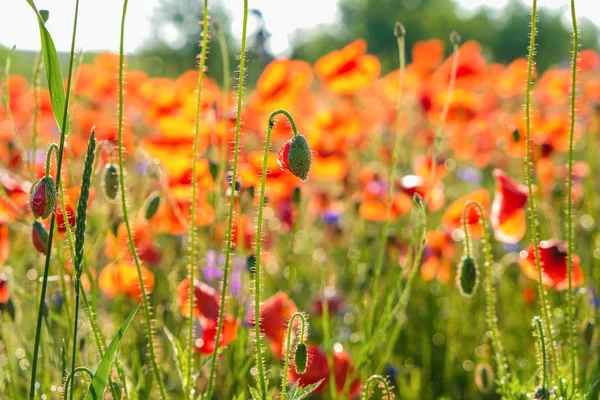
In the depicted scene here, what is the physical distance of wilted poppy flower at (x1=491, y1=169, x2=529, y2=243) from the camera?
2182 millimetres

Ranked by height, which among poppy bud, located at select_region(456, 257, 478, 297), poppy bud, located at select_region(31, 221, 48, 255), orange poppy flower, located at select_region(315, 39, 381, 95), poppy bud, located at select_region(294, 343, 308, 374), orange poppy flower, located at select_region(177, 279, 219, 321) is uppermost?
orange poppy flower, located at select_region(315, 39, 381, 95)

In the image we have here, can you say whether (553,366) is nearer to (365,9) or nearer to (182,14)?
(182,14)

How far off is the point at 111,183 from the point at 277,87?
5.93 feet

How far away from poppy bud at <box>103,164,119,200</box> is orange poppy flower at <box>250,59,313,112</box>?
1724mm

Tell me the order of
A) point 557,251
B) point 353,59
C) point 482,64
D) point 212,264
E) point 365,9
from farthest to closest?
point 365,9, point 482,64, point 353,59, point 212,264, point 557,251

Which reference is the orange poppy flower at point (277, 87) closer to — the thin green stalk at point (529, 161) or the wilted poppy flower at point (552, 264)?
the wilted poppy flower at point (552, 264)

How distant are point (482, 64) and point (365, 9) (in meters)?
37.7

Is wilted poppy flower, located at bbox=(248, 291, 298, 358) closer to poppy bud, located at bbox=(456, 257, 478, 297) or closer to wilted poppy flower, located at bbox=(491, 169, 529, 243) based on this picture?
poppy bud, located at bbox=(456, 257, 478, 297)

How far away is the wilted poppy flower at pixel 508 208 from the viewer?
2.18 metres

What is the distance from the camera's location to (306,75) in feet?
11.5

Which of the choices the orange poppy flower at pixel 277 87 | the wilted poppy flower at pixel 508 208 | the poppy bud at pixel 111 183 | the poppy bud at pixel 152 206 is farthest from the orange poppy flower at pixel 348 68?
the poppy bud at pixel 111 183

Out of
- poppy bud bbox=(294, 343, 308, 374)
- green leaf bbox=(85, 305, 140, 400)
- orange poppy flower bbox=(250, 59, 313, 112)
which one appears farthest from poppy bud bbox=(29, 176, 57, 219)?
orange poppy flower bbox=(250, 59, 313, 112)

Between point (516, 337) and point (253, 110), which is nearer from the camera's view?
point (516, 337)

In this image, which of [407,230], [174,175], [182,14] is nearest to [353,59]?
[407,230]
